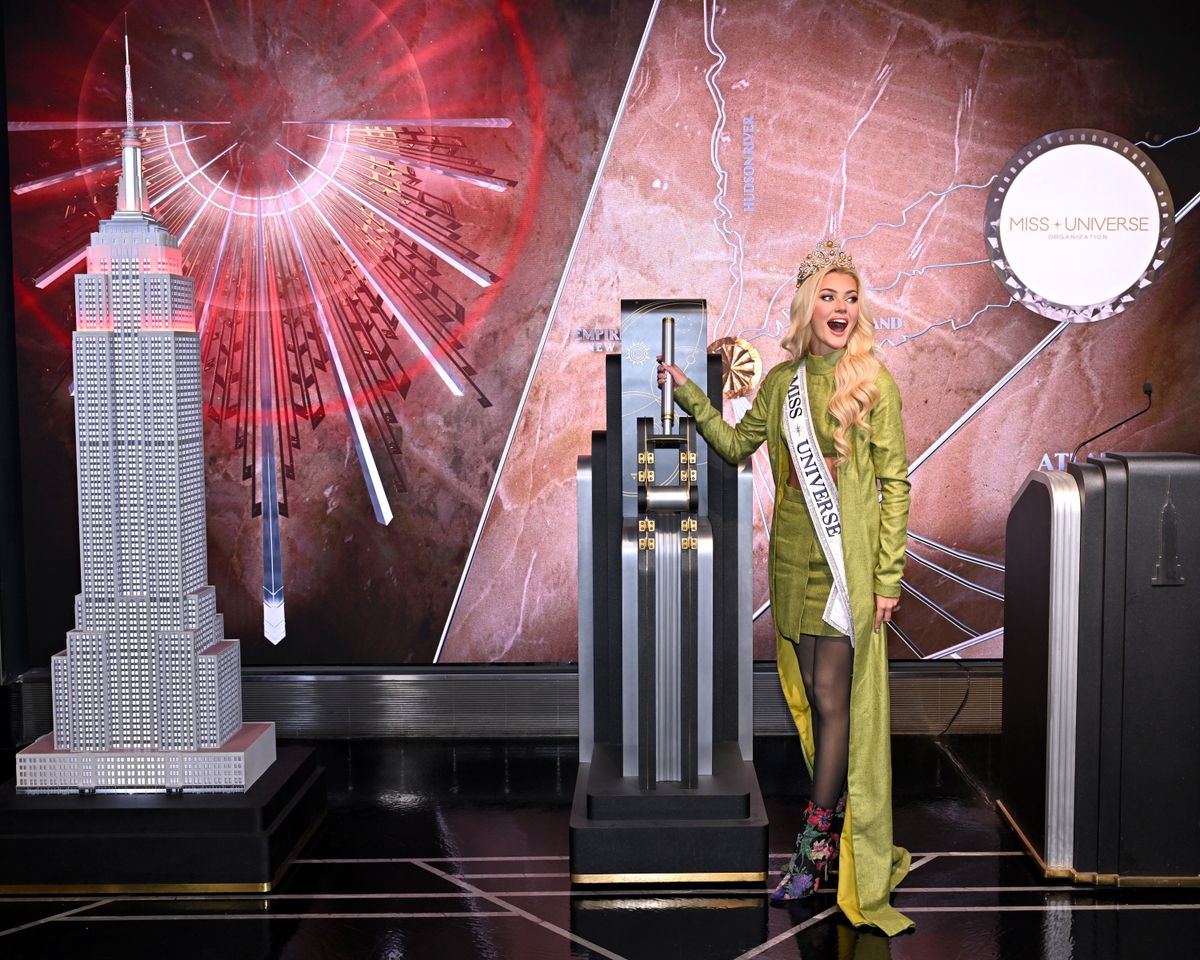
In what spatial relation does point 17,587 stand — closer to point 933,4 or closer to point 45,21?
point 45,21

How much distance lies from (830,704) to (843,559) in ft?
1.42

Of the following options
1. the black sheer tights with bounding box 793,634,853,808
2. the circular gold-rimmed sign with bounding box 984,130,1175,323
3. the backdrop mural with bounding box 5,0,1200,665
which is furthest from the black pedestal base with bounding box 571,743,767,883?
the circular gold-rimmed sign with bounding box 984,130,1175,323

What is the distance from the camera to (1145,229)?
4988mm

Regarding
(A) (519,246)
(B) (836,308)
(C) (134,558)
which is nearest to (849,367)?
(B) (836,308)

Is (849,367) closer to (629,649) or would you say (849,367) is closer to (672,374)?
(672,374)

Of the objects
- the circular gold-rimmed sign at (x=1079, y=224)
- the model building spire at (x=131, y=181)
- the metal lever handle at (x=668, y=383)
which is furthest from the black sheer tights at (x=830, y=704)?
the model building spire at (x=131, y=181)

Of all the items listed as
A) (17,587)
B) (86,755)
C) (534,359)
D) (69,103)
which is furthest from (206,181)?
(86,755)

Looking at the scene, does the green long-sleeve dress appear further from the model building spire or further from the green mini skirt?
the model building spire

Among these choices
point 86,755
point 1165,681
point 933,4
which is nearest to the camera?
point 1165,681

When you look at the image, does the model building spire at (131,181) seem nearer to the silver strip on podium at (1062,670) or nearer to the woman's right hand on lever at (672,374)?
the woman's right hand on lever at (672,374)

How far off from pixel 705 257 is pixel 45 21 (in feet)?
9.41

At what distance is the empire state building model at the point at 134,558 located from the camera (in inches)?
149

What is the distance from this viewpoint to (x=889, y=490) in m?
3.36

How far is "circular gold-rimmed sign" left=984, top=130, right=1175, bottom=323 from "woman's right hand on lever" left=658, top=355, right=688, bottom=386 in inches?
76.7
